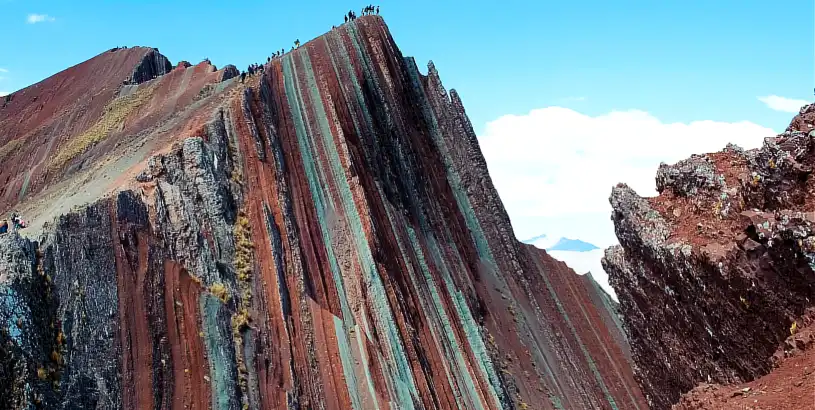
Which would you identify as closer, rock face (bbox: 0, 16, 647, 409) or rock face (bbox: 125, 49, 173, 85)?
rock face (bbox: 0, 16, 647, 409)

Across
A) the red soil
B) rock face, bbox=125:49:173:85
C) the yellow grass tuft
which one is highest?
rock face, bbox=125:49:173:85

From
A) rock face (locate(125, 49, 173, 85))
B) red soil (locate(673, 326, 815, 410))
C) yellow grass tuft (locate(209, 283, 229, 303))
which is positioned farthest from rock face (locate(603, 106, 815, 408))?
rock face (locate(125, 49, 173, 85))

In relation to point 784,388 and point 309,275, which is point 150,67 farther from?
point 784,388

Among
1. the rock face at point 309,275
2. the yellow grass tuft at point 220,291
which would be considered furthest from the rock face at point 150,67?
the yellow grass tuft at point 220,291

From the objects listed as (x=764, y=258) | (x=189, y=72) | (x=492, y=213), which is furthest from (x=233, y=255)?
(x=189, y=72)

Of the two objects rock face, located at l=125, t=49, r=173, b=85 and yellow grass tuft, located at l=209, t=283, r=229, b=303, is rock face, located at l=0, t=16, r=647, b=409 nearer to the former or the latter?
yellow grass tuft, located at l=209, t=283, r=229, b=303

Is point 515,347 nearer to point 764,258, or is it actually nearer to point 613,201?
point 613,201
